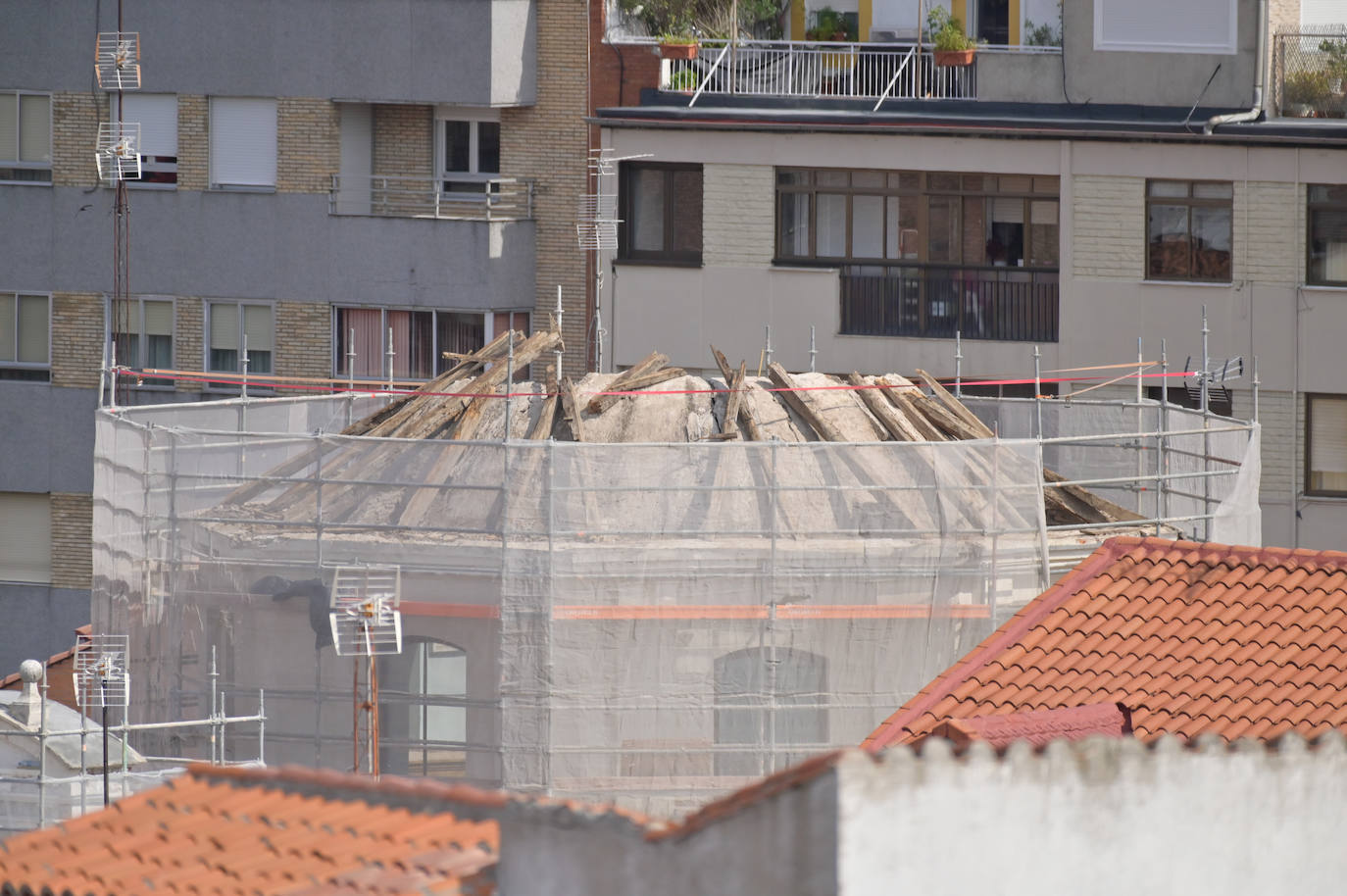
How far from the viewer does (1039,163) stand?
1383 inches

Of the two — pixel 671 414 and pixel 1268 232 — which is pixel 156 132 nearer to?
pixel 671 414

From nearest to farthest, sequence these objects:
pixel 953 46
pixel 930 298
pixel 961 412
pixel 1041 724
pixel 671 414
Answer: pixel 1041 724
pixel 671 414
pixel 961 412
pixel 953 46
pixel 930 298

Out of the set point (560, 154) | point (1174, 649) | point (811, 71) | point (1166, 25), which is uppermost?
point (1166, 25)

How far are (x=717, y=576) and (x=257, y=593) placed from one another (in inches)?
197

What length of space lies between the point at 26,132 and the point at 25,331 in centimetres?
380

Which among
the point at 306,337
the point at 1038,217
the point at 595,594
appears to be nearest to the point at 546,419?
the point at 595,594

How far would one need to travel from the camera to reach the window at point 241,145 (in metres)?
37.3

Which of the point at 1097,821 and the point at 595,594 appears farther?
the point at 595,594

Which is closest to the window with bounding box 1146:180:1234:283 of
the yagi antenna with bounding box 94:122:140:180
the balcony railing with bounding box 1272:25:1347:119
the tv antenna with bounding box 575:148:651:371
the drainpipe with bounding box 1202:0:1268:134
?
the drainpipe with bounding box 1202:0:1268:134

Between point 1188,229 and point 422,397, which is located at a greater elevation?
point 1188,229

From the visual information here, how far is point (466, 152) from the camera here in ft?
125

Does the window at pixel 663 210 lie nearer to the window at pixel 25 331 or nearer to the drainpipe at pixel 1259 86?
the drainpipe at pixel 1259 86

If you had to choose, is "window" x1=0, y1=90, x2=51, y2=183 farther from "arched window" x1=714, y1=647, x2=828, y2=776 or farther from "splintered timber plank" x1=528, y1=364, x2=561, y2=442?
"arched window" x1=714, y1=647, x2=828, y2=776

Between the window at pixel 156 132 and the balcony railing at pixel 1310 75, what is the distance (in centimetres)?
2037
